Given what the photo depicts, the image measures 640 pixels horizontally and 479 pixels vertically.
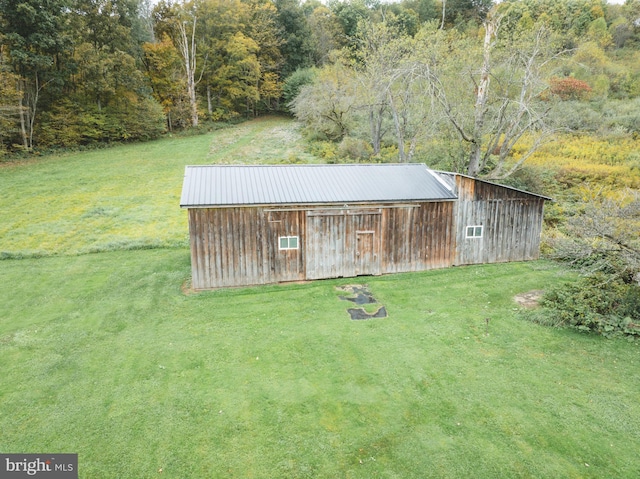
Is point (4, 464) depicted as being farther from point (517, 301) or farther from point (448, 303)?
point (517, 301)

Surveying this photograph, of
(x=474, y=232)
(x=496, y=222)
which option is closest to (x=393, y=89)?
(x=496, y=222)

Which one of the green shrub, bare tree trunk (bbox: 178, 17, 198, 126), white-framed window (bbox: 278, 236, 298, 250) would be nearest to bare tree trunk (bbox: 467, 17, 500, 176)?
the green shrub

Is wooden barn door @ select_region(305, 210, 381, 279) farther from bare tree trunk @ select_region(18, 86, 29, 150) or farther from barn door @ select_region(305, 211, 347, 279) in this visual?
bare tree trunk @ select_region(18, 86, 29, 150)

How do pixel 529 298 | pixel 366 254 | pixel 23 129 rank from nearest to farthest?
1. pixel 529 298
2. pixel 366 254
3. pixel 23 129

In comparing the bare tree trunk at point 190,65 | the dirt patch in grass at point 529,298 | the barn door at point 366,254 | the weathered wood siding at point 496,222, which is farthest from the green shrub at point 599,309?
the bare tree trunk at point 190,65

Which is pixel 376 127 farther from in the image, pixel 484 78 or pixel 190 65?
pixel 190 65

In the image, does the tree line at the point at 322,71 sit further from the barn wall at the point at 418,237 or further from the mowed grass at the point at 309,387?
the mowed grass at the point at 309,387

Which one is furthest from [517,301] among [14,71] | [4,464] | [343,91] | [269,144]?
[14,71]
